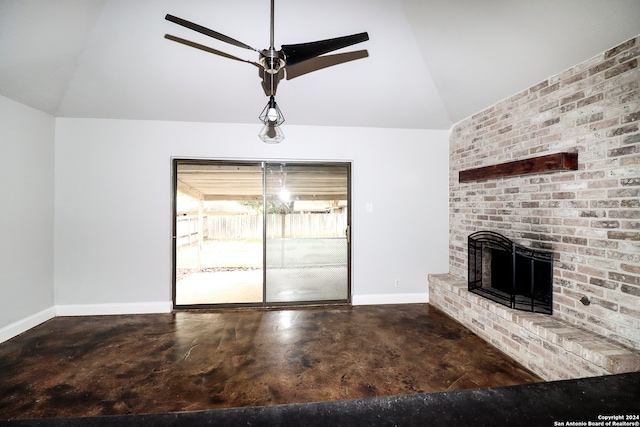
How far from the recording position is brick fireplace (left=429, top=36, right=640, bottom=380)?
1.93 meters

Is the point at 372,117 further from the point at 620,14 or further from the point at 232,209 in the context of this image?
the point at 232,209

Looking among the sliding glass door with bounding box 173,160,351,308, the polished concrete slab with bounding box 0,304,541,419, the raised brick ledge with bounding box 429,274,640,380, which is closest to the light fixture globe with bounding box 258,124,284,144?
the sliding glass door with bounding box 173,160,351,308

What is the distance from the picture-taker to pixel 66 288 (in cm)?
350

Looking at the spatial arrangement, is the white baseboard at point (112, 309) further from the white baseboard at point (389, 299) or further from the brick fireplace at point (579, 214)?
the brick fireplace at point (579, 214)

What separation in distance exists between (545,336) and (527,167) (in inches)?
59.4

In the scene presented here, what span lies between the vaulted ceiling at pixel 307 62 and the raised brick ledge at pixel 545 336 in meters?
2.22

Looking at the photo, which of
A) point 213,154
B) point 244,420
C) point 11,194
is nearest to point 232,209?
point 213,154

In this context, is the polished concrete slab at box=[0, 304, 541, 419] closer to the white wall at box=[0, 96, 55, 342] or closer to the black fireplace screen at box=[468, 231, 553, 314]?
the white wall at box=[0, 96, 55, 342]

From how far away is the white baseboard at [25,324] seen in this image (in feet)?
9.41

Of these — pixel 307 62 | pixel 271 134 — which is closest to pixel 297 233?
pixel 271 134

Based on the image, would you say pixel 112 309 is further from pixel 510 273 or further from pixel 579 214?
pixel 579 214

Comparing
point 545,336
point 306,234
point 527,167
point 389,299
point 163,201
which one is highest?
point 527,167

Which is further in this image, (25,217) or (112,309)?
(112,309)

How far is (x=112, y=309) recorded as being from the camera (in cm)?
356
